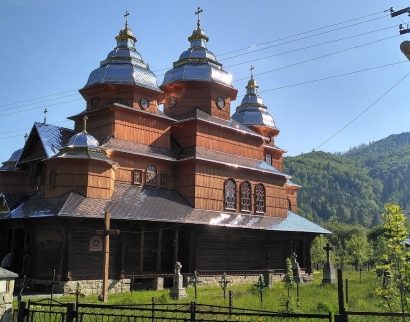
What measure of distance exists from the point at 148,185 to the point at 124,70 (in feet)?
19.9

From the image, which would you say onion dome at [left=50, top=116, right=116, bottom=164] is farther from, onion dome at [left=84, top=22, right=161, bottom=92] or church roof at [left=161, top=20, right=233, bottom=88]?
church roof at [left=161, top=20, right=233, bottom=88]

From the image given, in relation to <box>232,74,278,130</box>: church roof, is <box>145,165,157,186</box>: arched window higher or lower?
lower

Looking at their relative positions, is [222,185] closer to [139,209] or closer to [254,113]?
[139,209]

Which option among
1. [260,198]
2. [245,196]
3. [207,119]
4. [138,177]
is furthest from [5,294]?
[260,198]

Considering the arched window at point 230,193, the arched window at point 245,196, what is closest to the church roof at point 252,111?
the arched window at point 245,196

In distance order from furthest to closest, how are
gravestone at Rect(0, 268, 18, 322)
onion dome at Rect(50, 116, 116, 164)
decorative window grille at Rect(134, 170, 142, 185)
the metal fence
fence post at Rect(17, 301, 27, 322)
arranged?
decorative window grille at Rect(134, 170, 142, 185)
onion dome at Rect(50, 116, 116, 164)
gravestone at Rect(0, 268, 18, 322)
fence post at Rect(17, 301, 27, 322)
the metal fence

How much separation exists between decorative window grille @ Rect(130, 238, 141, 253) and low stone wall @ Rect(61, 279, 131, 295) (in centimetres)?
136

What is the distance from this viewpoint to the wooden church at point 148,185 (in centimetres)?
1833

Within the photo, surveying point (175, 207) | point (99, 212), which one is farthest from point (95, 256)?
point (175, 207)

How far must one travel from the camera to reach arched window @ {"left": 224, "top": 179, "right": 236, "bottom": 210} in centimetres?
2372

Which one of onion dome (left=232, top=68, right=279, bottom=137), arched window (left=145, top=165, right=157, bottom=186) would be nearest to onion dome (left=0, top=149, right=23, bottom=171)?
arched window (left=145, top=165, right=157, bottom=186)

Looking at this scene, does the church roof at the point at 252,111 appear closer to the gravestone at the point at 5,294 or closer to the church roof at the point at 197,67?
the church roof at the point at 197,67

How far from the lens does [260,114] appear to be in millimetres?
34500

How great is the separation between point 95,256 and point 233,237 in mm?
7583
